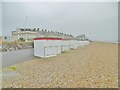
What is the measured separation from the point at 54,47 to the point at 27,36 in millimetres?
60015

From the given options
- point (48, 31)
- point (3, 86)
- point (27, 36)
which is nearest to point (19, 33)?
point (27, 36)

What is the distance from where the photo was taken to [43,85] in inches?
194

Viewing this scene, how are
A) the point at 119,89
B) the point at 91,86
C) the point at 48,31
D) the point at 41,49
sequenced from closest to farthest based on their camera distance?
the point at 119,89 → the point at 91,86 → the point at 41,49 → the point at 48,31

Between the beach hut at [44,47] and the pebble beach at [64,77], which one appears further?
the beach hut at [44,47]

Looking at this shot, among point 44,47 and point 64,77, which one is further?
point 44,47

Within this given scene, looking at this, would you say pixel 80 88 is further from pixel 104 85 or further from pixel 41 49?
pixel 41 49

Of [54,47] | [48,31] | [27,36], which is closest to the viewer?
[54,47]

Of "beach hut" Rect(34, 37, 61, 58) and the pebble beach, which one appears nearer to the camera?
the pebble beach

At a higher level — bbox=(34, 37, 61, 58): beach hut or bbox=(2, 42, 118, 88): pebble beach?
bbox=(34, 37, 61, 58): beach hut

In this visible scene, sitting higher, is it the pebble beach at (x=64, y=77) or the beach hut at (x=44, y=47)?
the beach hut at (x=44, y=47)

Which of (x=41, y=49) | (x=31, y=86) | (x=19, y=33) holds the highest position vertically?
(x=19, y=33)

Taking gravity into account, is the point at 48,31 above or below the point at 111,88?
above

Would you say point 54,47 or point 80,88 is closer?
point 80,88

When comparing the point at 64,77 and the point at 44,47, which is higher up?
the point at 44,47
